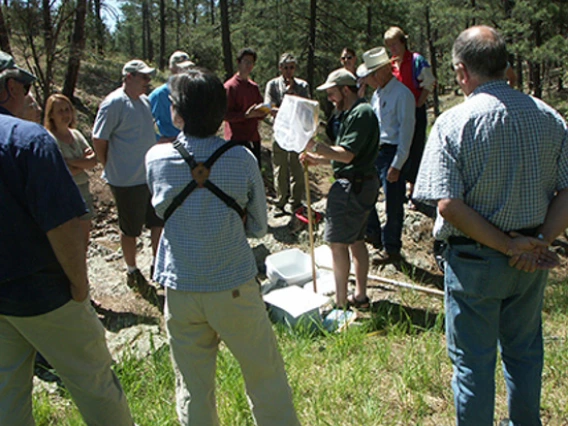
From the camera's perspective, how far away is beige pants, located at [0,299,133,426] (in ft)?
6.74

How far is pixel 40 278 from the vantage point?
2.01 meters

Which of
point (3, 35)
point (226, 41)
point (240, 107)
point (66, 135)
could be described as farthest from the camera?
point (226, 41)

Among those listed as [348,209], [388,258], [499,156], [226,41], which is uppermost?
[226,41]

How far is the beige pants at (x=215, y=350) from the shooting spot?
212 cm

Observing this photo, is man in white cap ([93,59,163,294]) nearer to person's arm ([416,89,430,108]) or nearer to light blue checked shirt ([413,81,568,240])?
person's arm ([416,89,430,108])

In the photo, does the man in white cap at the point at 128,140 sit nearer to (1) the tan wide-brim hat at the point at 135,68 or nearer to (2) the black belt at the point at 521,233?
(1) the tan wide-brim hat at the point at 135,68

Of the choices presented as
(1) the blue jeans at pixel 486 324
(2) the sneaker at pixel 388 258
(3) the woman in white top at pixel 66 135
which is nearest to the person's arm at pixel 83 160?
(3) the woman in white top at pixel 66 135

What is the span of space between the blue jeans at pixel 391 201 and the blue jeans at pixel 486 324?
2660mm

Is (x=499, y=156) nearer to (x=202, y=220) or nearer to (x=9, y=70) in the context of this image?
(x=202, y=220)

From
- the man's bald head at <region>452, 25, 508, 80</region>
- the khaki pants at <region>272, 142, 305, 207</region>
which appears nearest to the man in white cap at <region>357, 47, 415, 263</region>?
the khaki pants at <region>272, 142, 305, 207</region>

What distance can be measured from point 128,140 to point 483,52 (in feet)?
10.7

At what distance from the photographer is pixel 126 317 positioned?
430cm

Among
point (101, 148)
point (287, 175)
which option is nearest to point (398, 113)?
point (287, 175)

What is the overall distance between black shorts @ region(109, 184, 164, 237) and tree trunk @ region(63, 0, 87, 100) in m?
6.40
